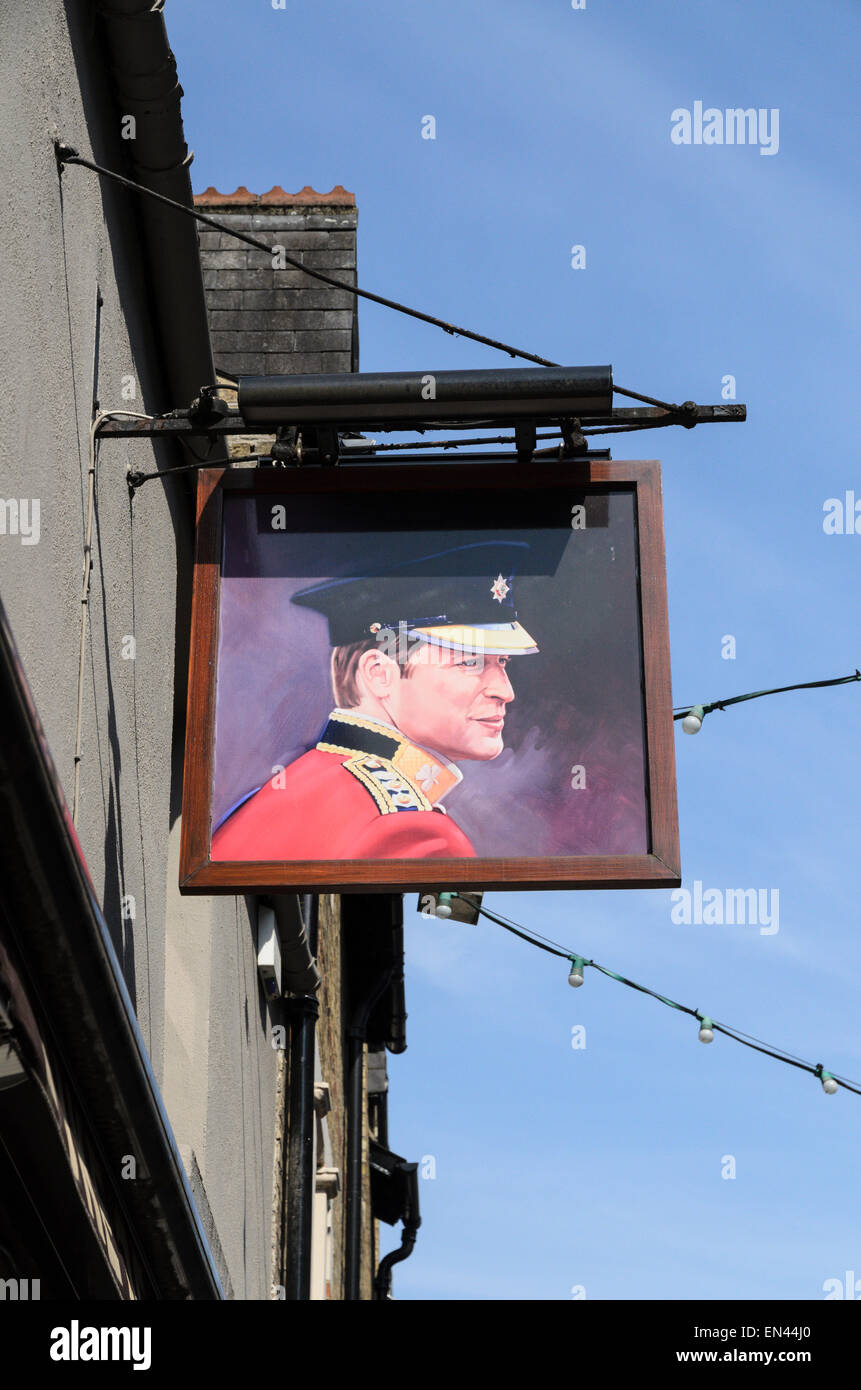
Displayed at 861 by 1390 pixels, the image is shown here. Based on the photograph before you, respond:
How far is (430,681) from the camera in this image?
17.5ft

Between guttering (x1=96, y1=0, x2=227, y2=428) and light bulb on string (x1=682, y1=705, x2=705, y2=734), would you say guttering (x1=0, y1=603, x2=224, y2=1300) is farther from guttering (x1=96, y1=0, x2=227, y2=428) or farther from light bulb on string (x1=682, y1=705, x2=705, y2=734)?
light bulb on string (x1=682, y1=705, x2=705, y2=734)

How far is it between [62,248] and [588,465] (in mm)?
1767

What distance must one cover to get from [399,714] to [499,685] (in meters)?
0.32

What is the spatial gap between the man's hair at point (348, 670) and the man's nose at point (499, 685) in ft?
0.80

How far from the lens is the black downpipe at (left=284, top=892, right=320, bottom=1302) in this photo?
10117mm

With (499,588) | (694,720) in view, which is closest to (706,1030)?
(694,720)

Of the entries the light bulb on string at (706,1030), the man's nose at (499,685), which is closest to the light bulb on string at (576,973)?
the light bulb on string at (706,1030)

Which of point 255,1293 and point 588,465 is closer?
point 588,465

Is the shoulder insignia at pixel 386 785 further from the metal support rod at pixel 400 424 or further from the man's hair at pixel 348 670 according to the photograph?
the metal support rod at pixel 400 424

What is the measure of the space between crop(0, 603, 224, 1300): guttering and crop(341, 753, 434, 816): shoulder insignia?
1.19 m

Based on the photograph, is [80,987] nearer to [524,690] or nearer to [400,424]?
[524,690]
